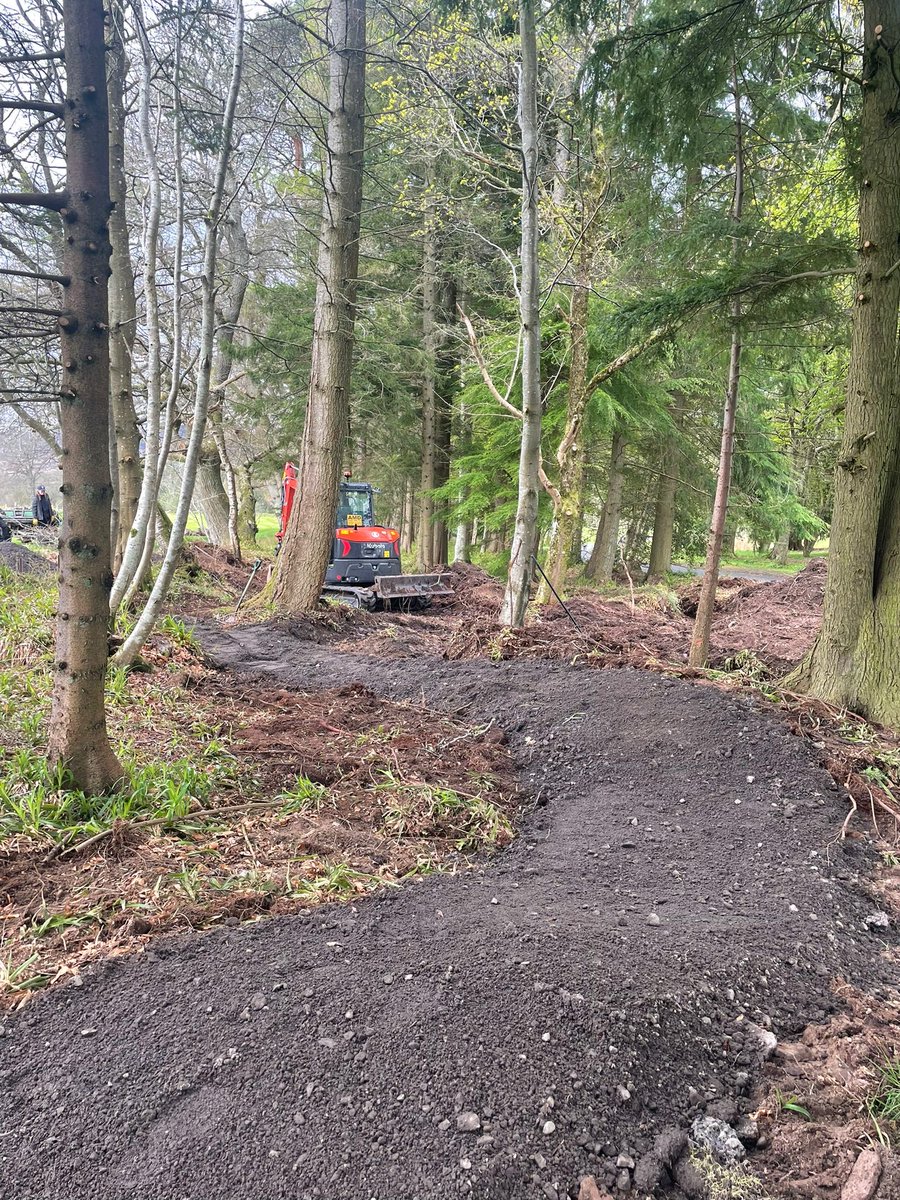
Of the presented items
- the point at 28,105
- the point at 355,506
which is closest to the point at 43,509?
the point at 355,506

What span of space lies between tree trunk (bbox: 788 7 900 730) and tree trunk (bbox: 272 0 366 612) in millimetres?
5382

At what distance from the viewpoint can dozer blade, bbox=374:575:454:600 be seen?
9.81m

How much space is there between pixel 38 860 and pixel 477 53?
852 centimetres

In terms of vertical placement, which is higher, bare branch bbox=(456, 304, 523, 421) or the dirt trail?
bare branch bbox=(456, 304, 523, 421)

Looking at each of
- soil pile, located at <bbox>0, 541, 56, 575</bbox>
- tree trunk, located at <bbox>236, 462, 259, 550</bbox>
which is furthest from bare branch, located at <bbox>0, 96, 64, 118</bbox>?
tree trunk, located at <bbox>236, 462, 259, 550</bbox>

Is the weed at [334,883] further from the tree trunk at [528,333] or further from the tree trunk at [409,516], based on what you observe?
the tree trunk at [409,516]

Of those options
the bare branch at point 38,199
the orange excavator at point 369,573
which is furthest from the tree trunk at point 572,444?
the bare branch at point 38,199

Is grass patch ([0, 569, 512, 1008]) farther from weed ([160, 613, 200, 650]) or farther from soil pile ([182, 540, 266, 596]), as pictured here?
soil pile ([182, 540, 266, 596])

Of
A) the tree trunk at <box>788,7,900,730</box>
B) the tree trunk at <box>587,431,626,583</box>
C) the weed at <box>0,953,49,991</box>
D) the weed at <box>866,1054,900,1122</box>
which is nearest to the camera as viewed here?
the weed at <box>866,1054,900,1122</box>

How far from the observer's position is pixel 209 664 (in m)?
5.75

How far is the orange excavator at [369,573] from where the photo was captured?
9906 millimetres

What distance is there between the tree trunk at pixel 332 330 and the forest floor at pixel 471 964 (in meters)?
4.08

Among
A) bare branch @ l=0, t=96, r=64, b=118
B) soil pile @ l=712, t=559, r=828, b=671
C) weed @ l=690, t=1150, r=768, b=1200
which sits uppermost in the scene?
bare branch @ l=0, t=96, r=64, b=118

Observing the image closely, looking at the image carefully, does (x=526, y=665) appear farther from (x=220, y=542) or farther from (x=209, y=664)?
(x=220, y=542)
